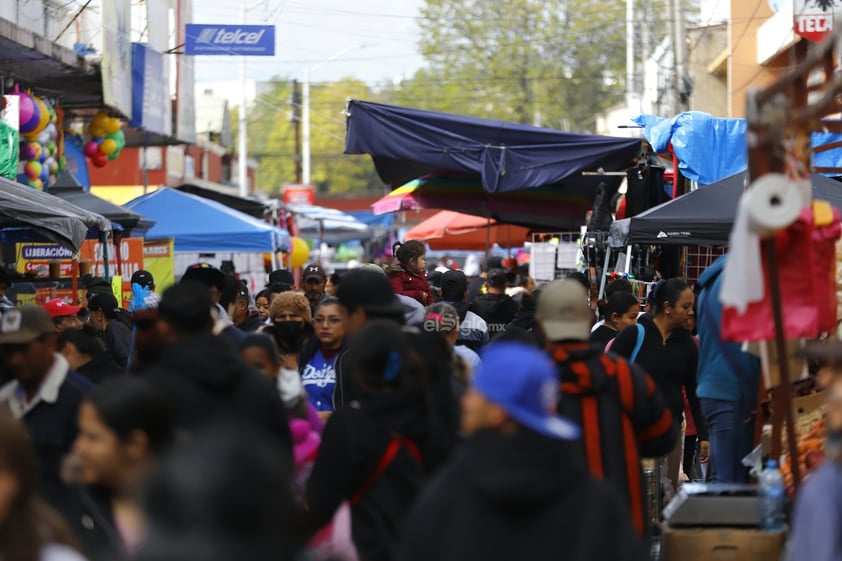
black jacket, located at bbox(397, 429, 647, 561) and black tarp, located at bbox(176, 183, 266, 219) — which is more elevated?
black tarp, located at bbox(176, 183, 266, 219)

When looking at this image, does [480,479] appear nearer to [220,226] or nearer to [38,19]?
[38,19]

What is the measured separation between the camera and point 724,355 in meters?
7.62

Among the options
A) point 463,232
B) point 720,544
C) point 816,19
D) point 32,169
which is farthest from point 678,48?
point 720,544

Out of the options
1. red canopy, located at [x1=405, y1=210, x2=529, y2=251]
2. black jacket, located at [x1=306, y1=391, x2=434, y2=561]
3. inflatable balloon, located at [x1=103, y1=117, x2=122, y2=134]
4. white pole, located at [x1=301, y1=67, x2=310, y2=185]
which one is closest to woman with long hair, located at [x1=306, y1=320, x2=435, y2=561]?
black jacket, located at [x1=306, y1=391, x2=434, y2=561]

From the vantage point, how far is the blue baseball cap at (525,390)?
3754mm

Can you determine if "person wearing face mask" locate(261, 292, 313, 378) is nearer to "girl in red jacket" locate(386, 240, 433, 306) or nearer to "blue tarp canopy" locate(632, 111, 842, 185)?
"girl in red jacket" locate(386, 240, 433, 306)

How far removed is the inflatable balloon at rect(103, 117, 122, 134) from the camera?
22.0 meters

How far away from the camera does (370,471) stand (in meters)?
5.35

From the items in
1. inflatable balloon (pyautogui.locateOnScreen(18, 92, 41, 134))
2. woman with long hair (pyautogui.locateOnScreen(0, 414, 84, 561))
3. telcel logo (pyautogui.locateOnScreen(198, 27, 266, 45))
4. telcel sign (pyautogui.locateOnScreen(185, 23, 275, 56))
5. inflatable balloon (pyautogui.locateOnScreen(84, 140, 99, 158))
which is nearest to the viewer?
woman with long hair (pyautogui.locateOnScreen(0, 414, 84, 561))

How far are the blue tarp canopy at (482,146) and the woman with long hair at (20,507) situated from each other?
34.4 feet

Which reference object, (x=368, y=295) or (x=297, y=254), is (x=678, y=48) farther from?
(x=368, y=295)

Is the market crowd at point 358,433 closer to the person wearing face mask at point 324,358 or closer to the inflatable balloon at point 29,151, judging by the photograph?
the person wearing face mask at point 324,358

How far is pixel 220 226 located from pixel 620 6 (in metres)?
41.8

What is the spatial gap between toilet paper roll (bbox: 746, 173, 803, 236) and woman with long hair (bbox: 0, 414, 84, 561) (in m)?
2.91
